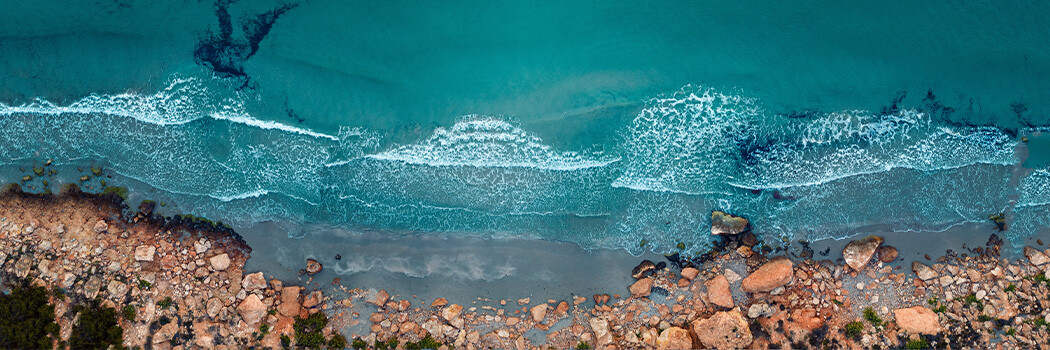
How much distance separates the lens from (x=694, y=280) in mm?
11359

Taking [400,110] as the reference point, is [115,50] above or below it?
above

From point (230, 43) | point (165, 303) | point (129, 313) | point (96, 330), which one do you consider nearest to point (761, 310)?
point (165, 303)

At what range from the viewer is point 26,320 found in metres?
10.8

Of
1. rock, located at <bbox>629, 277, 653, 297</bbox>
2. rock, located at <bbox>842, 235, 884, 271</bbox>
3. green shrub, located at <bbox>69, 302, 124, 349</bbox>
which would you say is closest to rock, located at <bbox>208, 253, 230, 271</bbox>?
green shrub, located at <bbox>69, 302, 124, 349</bbox>

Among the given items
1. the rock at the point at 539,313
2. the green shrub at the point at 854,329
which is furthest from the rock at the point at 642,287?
the green shrub at the point at 854,329

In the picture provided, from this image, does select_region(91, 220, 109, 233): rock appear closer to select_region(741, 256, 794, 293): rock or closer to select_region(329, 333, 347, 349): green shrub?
select_region(329, 333, 347, 349): green shrub

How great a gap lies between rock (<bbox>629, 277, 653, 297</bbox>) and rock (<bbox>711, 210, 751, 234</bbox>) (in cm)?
167

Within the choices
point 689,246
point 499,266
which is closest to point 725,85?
point 689,246

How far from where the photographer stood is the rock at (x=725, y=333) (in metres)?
11.0

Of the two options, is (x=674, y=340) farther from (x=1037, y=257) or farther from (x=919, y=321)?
(x=1037, y=257)

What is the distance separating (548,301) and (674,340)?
260cm

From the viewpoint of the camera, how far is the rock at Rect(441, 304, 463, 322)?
11.3 meters

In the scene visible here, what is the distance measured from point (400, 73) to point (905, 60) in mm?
10233

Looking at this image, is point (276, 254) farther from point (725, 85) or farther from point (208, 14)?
point (725, 85)
